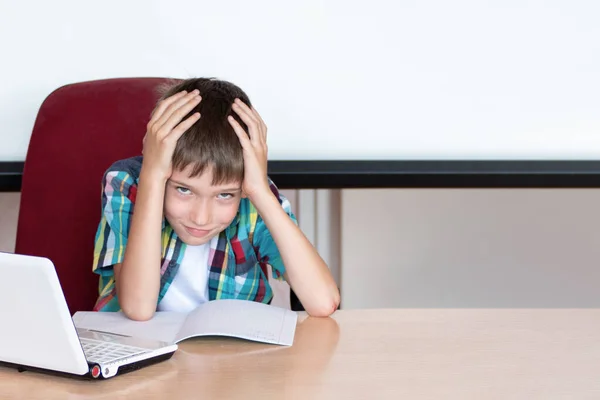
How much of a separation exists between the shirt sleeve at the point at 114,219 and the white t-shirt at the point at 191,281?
106 mm

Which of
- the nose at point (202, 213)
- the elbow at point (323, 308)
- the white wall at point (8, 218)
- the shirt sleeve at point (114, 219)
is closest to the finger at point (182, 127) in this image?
the nose at point (202, 213)

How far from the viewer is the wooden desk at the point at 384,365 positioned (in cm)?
90

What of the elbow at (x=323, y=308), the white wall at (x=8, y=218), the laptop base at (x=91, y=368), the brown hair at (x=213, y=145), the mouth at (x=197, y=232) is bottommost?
the white wall at (x=8, y=218)

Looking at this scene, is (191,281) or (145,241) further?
(191,281)

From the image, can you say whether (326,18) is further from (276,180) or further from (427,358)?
(427,358)

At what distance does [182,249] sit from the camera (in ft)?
4.71

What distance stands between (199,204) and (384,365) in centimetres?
42

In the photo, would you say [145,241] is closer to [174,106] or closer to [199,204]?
A: [199,204]

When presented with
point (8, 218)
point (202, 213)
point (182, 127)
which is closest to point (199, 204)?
point (202, 213)

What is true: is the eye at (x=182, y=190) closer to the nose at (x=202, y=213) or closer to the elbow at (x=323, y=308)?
the nose at (x=202, y=213)

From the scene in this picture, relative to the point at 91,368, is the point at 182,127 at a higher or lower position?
higher

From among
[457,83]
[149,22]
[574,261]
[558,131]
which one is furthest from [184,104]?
[574,261]

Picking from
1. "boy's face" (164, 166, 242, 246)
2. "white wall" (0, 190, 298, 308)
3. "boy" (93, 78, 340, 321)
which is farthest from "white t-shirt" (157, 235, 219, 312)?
"white wall" (0, 190, 298, 308)

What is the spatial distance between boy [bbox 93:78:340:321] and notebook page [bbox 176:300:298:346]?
93 mm
